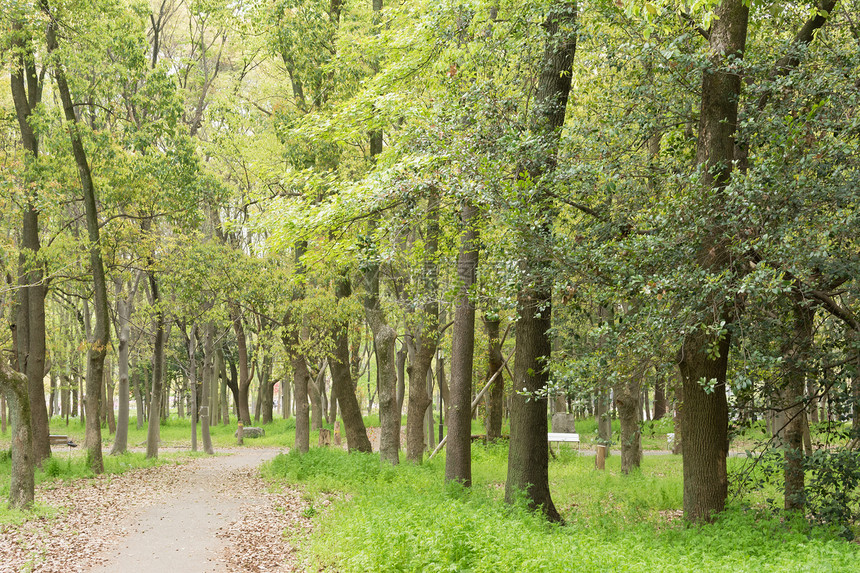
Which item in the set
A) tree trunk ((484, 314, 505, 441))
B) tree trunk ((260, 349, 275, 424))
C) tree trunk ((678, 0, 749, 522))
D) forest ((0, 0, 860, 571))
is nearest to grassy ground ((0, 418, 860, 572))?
forest ((0, 0, 860, 571))

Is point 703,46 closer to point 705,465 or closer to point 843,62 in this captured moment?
point 843,62

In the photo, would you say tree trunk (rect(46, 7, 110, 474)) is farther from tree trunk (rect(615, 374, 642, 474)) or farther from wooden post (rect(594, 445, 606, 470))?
wooden post (rect(594, 445, 606, 470))

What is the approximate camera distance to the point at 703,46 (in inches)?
339

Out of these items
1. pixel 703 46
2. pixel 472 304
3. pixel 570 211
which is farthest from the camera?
pixel 472 304

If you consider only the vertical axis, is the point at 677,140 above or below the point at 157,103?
below

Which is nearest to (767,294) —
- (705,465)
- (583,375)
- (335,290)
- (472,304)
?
(583,375)

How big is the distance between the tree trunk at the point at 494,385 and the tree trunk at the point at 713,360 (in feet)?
34.1

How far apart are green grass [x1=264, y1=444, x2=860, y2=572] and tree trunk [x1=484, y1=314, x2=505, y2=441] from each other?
666 centimetres

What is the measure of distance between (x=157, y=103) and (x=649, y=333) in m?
12.1

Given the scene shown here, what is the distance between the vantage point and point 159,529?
1083 cm

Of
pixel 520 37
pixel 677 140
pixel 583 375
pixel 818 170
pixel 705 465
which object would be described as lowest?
pixel 705 465

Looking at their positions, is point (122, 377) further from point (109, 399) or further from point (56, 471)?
point (109, 399)

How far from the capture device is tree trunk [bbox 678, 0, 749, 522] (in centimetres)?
866

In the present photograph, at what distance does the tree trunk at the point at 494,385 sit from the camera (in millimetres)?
19875
